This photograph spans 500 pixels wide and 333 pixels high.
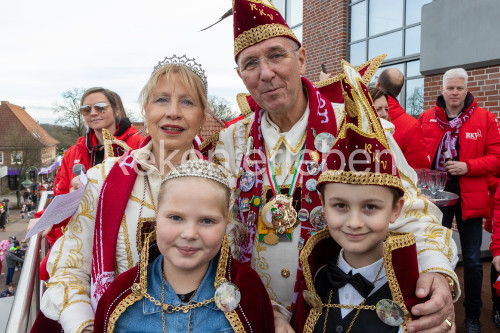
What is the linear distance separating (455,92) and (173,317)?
3526mm

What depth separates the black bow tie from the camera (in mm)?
1423

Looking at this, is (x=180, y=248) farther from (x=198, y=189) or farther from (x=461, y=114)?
(x=461, y=114)

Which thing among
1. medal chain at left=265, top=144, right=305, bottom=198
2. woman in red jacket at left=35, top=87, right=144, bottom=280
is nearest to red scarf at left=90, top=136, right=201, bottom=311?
medal chain at left=265, top=144, right=305, bottom=198

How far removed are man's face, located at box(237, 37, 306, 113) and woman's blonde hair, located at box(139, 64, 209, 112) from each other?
0.28 metres

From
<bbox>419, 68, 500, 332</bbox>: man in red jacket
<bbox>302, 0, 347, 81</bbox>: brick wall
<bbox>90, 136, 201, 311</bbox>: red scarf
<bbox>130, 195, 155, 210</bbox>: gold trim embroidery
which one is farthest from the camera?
<bbox>302, 0, 347, 81</bbox>: brick wall

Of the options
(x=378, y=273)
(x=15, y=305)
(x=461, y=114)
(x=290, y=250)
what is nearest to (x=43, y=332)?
(x=15, y=305)

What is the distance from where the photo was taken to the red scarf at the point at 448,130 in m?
3.81

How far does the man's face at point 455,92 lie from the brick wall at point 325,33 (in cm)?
523

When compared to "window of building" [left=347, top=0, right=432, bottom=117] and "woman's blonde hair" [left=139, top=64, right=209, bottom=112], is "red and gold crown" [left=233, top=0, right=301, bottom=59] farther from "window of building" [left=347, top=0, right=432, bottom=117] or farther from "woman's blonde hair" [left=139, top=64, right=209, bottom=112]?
"window of building" [left=347, top=0, right=432, bottom=117]

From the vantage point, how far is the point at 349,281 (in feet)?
4.70

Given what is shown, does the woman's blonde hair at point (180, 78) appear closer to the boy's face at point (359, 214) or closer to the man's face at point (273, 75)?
the man's face at point (273, 75)

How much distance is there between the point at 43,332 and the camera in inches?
68.4

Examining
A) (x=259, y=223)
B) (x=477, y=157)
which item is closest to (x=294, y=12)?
(x=477, y=157)

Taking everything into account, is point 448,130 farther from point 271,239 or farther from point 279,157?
point 271,239
